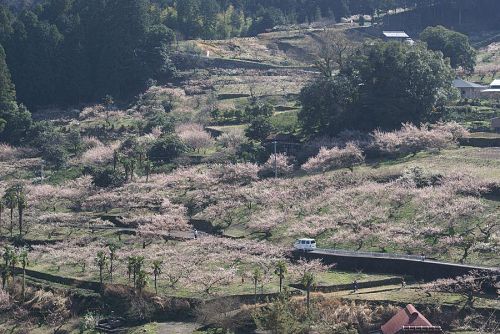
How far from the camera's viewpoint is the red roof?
46.5 metres

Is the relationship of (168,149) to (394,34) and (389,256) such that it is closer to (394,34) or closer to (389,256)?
(389,256)

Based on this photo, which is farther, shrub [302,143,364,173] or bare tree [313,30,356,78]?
bare tree [313,30,356,78]

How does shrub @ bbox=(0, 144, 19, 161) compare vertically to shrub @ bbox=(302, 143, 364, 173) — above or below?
below

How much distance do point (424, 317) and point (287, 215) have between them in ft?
67.4

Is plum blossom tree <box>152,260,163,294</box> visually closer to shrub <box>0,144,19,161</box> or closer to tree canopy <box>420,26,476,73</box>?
shrub <box>0,144,19,161</box>

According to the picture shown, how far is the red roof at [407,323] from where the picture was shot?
4653 cm

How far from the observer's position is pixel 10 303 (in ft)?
191

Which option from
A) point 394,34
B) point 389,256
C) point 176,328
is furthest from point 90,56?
point 176,328

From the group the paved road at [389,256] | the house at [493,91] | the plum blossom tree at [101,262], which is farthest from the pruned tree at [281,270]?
the house at [493,91]

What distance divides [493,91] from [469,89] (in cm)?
261

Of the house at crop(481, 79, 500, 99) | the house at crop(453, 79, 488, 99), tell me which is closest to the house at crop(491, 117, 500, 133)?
the house at crop(481, 79, 500, 99)

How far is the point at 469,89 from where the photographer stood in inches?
3735

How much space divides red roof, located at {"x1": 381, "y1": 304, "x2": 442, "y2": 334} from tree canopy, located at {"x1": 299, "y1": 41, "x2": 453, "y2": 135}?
3470cm

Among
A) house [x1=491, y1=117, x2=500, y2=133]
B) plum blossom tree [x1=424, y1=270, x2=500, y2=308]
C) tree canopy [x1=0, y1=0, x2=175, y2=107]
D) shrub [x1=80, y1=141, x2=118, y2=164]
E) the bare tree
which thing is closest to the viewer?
plum blossom tree [x1=424, y1=270, x2=500, y2=308]
